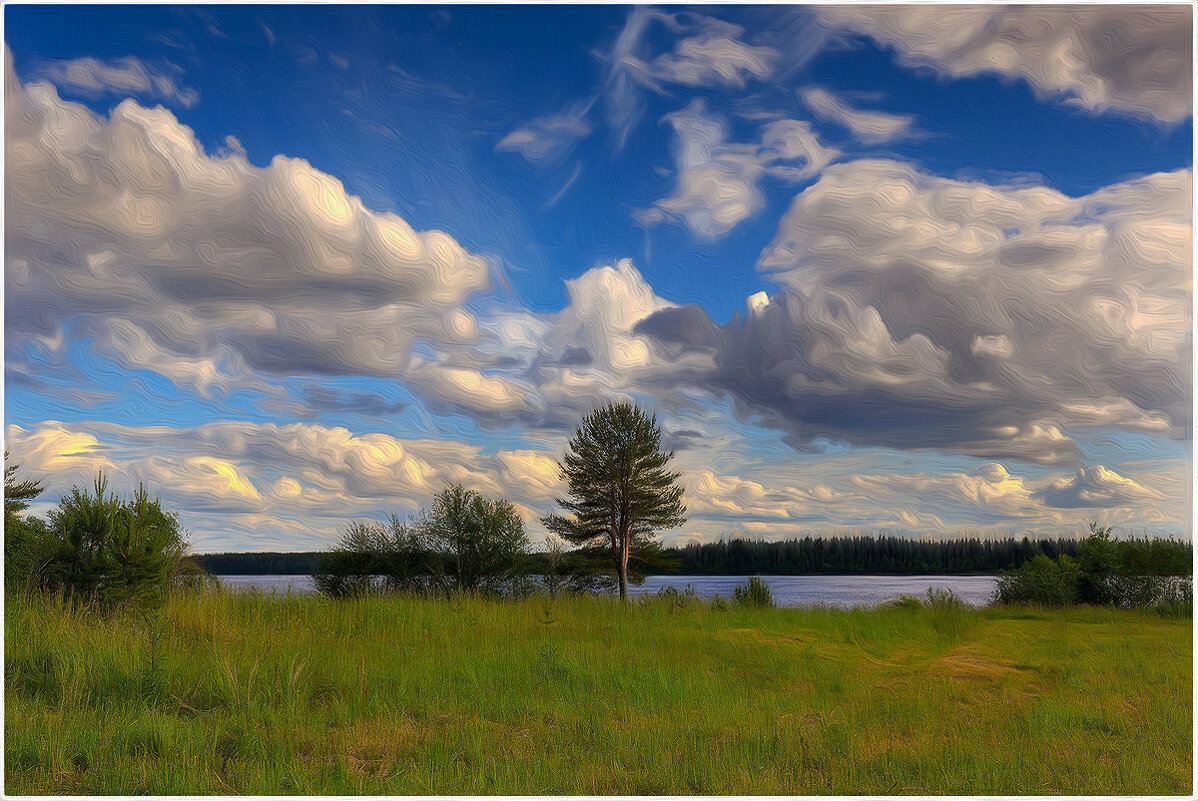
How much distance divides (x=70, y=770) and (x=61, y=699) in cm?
189

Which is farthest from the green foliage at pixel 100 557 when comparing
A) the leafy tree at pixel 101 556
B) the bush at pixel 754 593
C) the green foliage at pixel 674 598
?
the bush at pixel 754 593

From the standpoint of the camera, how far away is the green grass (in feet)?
20.8

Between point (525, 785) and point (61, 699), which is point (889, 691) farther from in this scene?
point (61, 699)

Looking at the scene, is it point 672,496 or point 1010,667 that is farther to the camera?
point 672,496

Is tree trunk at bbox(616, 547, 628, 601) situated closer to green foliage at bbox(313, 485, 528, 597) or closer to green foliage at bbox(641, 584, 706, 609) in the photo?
green foliage at bbox(313, 485, 528, 597)

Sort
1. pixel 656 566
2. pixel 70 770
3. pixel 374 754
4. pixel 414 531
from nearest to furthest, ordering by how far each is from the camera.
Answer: pixel 70 770 → pixel 374 754 → pixel 414 531 → pixel 656 566

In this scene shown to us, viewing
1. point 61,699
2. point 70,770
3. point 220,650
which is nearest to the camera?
point 70,770

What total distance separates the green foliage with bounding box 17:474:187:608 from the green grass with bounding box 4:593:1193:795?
633 mm

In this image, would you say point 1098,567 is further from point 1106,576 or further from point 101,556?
point 101,556

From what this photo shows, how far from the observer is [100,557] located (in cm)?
1230

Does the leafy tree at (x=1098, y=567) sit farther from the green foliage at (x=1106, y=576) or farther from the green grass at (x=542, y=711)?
the green grass at (x=542, y=711)

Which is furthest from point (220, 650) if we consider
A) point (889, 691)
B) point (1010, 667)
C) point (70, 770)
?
point (1010, 667)

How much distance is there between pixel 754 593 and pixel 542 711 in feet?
50.9

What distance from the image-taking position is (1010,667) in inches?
476
